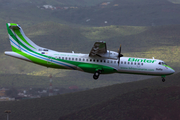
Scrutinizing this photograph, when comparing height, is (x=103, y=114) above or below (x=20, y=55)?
below

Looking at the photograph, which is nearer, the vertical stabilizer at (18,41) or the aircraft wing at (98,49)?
the aircraft wing at (98,49)

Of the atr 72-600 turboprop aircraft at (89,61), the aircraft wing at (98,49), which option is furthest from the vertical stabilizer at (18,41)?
the aircraft wing at (98,49)

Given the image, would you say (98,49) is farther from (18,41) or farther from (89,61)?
(18,41)

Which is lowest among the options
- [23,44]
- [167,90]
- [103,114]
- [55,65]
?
[103,114]

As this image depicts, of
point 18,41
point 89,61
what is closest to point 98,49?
point 89,61

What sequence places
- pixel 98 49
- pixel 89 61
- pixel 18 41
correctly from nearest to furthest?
pixel 98 49 < pixel 89 61 < pixel 18 41

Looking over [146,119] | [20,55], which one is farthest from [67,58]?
[146,119]

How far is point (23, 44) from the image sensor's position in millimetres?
74000

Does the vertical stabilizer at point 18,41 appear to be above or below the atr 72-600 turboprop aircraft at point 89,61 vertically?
above

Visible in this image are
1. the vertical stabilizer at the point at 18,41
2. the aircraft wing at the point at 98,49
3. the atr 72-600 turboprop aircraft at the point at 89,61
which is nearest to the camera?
the aircraft wing at the point at 98,49

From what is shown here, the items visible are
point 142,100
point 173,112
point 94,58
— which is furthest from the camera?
point 142,100

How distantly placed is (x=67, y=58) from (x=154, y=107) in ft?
344

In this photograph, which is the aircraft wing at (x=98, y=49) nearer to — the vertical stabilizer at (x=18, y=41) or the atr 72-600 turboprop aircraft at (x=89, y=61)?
the atr 72-600 turboprop aircraft at (x=89, y=61)

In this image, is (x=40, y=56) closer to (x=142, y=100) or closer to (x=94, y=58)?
(x=94, y=58)
